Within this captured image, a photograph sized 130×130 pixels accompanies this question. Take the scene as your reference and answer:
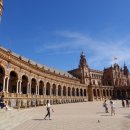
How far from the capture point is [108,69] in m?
128

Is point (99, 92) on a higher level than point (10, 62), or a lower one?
lower

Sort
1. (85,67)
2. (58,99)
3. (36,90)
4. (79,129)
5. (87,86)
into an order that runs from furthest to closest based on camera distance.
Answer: (85,67) → (87,86) → (58,99) → (36,90) → (79,129)

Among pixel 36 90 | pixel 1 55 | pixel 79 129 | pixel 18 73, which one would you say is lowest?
pixel 79 129

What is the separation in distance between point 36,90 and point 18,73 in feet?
42.7

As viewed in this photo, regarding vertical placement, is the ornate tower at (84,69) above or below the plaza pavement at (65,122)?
above

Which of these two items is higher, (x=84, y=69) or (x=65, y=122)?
(x=84, y=69)

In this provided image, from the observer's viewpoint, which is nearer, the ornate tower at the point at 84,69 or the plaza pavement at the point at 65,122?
the plaza pavement at the point at 65,122

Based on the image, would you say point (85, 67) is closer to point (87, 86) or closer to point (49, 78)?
point (87, 86)

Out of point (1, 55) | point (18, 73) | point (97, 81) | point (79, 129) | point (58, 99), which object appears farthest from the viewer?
point (97, 81)

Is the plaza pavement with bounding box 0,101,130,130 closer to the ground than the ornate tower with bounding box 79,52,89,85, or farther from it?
closer to the ground

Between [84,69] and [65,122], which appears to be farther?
[84,69]

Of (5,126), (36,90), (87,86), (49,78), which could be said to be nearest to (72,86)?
(87,86)

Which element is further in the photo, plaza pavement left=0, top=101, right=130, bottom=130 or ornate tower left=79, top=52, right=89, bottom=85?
ornate tower left=79, top=52, right=89, bottom=85

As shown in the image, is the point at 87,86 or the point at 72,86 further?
the point at 87,86
